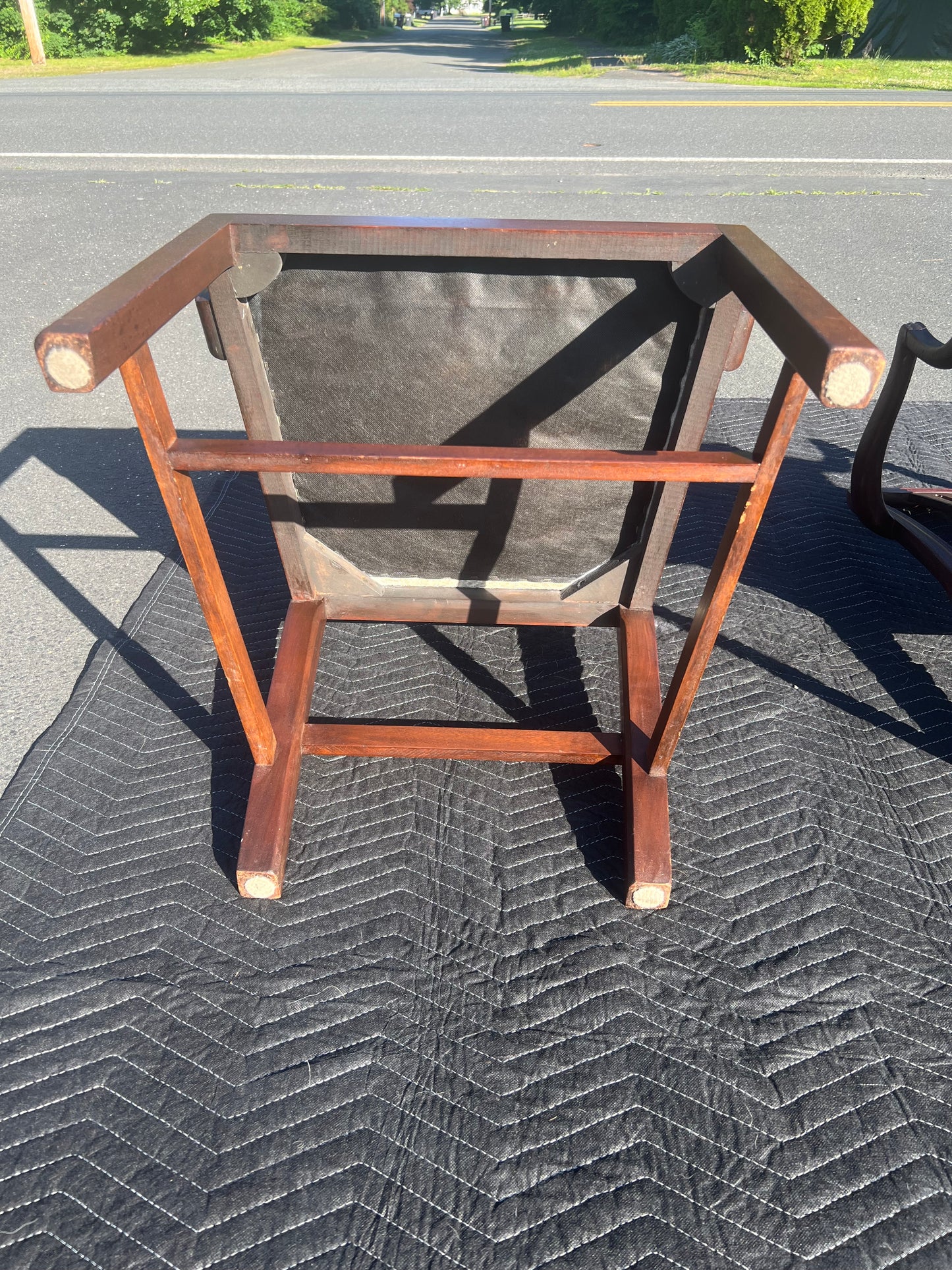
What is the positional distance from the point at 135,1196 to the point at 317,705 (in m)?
1.09

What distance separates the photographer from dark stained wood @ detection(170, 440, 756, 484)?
47.6 inches

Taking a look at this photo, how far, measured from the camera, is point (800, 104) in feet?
31.4

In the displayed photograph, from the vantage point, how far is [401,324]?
1583mm

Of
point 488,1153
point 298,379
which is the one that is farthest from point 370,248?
point 488,1153

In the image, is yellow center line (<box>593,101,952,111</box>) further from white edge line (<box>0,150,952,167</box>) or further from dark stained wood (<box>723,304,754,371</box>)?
dark stained wood (<box>723,304,754,371</box>)

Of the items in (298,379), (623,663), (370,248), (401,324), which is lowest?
(623,663)

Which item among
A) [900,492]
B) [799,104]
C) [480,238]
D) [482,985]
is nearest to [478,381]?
[480,238]

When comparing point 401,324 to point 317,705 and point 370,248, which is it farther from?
point 317,705

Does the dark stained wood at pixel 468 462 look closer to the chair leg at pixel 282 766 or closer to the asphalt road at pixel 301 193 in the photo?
the chair leg at pixel 282 766

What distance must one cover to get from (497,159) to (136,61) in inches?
430

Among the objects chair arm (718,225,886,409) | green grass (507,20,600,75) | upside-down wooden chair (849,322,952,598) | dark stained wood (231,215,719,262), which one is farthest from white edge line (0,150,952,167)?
green grass (507,20,600,75)

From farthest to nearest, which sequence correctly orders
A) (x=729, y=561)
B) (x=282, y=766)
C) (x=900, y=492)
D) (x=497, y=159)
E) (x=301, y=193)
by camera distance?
(x=497, y=159) < (x=301, y=193) < (x=900, y=492) < (x=282, y=766) < (x=729, y=561)

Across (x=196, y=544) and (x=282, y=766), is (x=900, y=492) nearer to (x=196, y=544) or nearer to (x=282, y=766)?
(x=282, y=766)

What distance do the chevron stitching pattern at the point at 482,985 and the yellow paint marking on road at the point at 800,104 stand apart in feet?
31.7
